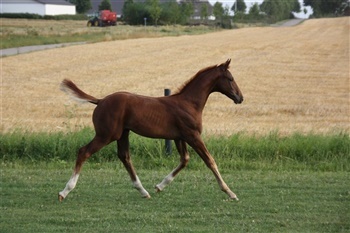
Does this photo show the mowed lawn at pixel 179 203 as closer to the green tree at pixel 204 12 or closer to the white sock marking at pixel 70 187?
the white sock marking at pixel 70 187

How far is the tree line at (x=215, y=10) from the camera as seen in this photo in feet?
297

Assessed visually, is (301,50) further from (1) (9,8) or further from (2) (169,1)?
(2) (169,1)

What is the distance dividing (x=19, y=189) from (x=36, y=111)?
10489 millimetres

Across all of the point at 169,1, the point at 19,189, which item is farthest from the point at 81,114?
the point at 169,1

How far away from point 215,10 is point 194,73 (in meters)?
83.8

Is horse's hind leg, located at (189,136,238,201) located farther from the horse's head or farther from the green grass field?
the horse's head

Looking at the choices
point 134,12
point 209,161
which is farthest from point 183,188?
point 134,12

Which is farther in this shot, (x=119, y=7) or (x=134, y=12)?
(x=119, y=7)

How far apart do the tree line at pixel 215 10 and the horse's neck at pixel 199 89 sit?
107 ft

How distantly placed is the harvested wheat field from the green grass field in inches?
94.5

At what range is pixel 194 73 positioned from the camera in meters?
33.4

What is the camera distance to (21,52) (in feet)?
151

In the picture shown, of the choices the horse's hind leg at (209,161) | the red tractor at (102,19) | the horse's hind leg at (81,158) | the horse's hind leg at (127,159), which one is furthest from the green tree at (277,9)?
the horse's hind leg at (81,158)

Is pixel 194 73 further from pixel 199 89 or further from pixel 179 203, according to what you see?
pixel 179 203
